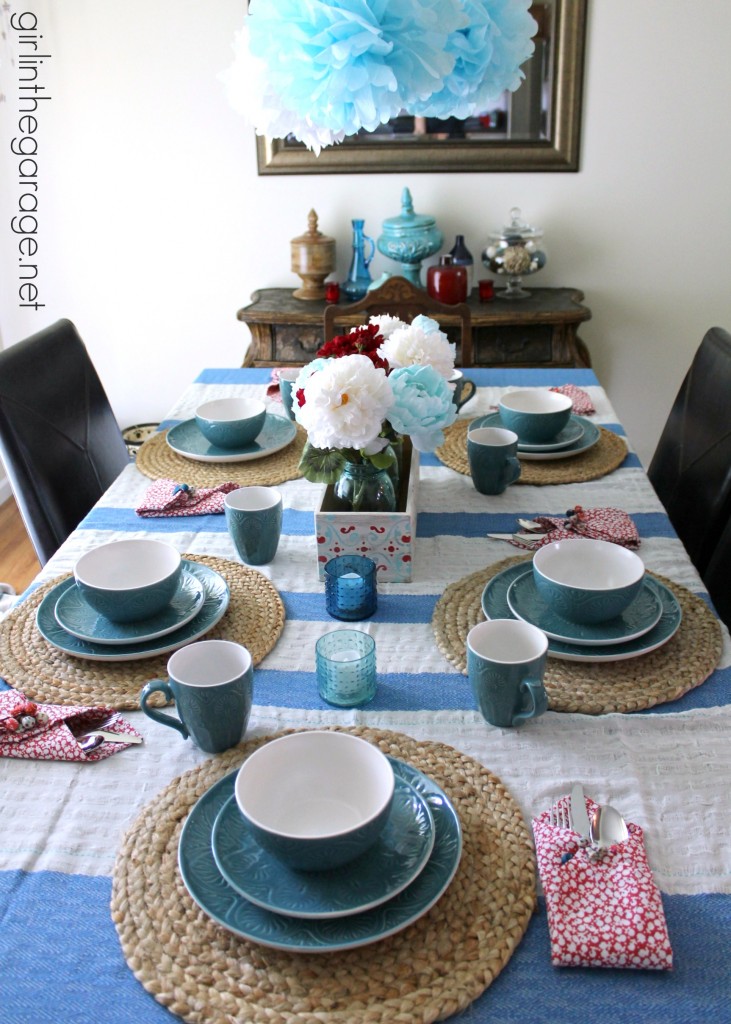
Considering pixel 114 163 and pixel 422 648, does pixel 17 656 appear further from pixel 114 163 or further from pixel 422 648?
pixel 114 163

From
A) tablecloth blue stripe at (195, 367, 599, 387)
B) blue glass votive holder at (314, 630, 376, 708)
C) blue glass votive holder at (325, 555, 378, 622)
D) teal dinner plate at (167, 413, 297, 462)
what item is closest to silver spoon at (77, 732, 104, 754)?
blue glass votive holder at (314, 630, 376, 708)

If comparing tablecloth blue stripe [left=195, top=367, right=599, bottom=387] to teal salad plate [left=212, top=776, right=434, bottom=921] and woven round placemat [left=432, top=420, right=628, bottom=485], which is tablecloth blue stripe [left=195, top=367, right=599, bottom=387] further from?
teal salad plate [left=212, top=776, right=434, bottom=921]

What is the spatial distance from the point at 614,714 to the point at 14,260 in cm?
288

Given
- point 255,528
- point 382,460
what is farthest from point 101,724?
point 382,460

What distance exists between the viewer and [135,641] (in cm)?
112

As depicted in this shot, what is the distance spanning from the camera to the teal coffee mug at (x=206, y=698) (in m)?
0.92

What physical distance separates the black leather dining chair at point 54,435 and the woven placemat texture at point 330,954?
926 millimetres

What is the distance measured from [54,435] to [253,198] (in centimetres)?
161

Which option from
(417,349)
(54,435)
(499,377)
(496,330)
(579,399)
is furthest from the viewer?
(496,330)

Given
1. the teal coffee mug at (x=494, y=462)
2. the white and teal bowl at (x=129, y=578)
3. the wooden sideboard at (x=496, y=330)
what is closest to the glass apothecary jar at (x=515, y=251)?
the wooden sideboard at (x=496, y=330)

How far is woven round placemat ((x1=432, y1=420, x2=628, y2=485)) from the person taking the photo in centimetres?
159

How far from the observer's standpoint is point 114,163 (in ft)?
10.2

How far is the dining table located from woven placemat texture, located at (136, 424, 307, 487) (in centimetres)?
17

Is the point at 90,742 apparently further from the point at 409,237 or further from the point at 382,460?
the point at 409,237
